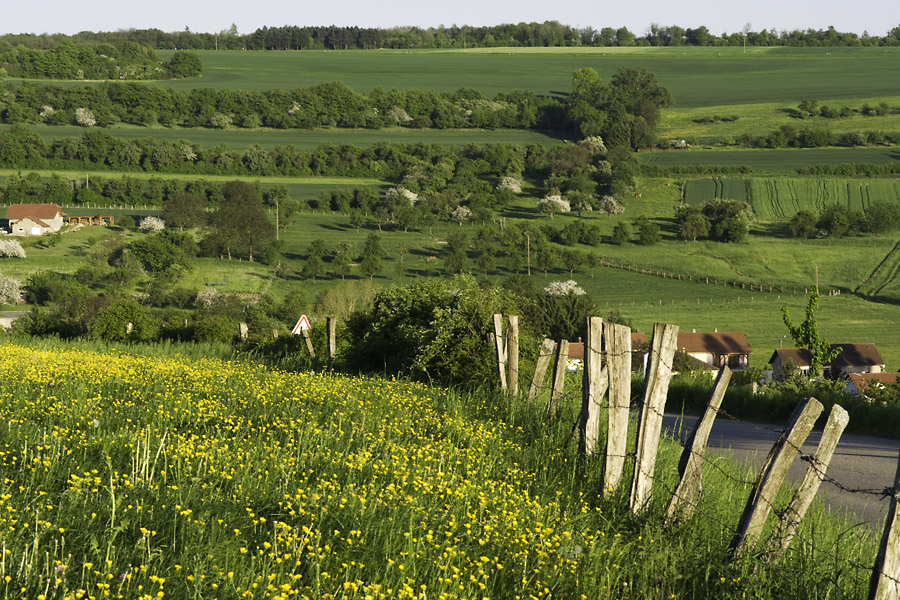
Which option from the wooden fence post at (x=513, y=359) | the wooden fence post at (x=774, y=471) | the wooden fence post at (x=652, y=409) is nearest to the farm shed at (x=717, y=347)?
the wooden fence post at (x=513, y=359)

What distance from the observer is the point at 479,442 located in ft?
28.7

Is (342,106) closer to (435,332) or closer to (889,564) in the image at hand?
(435,332)

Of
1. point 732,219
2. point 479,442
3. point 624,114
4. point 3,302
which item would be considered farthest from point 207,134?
point 479,442

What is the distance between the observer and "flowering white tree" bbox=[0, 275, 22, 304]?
272ft

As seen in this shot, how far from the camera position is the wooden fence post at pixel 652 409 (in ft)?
22.8

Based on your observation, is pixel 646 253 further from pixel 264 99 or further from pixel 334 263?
pixel 264 99

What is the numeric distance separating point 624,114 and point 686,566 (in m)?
168

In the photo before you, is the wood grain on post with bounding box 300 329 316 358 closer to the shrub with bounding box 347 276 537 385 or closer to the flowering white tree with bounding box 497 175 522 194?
the shrub with bounding box 347 276 537 385

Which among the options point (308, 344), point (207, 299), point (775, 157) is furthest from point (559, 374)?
point (775, 157)

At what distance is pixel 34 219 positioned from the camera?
11150 centimetres

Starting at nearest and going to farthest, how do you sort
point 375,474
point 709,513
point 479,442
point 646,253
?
point 375,474 → point 709,513 → point 479,442 → point 646,253

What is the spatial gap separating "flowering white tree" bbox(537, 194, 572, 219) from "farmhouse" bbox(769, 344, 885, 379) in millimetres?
58667

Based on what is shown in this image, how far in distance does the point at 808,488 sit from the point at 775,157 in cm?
14663

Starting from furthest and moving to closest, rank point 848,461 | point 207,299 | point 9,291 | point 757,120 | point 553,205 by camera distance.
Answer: point 757,120
point 553,205
point 9,291
point 207,299
point 848,461
